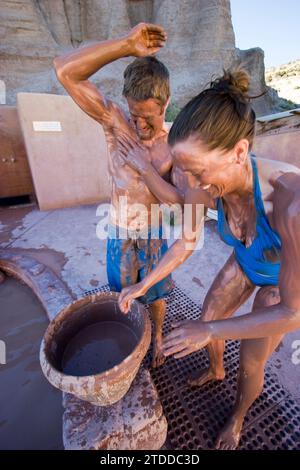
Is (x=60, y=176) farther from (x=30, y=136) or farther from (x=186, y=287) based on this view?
(x=186, y=287)

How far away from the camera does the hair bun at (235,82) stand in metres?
1.00

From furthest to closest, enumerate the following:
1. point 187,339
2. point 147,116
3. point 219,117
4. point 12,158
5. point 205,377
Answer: point 12,158, point 205,377, point 147,116, point 187,339, point 219,117

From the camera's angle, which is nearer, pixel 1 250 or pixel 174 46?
pixel 1 250

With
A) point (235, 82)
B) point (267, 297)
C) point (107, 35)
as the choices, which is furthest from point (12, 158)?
point (107, 35)

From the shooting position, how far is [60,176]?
17.2 ft

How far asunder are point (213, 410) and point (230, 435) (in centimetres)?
20

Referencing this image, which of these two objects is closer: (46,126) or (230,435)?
(230,435)

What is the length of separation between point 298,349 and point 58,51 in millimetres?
17006

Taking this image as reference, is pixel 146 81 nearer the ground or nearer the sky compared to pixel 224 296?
nearer the sky

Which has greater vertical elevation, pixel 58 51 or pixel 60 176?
pixel 58 51

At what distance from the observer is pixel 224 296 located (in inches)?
60.0

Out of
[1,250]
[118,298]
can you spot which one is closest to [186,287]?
[118,298]

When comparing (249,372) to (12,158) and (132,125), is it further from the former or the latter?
(12,158)
